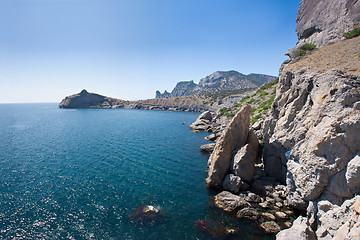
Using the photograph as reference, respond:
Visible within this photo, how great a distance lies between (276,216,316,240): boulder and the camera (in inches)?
642

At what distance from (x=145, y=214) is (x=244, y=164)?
1697 cm

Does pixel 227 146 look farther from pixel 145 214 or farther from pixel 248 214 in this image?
pixel 145 214

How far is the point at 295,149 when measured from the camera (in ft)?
73.0

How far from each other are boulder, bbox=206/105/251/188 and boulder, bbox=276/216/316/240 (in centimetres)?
1227

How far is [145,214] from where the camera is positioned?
74.1 feet

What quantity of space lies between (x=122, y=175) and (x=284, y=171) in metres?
27.9

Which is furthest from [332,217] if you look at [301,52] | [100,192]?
[301,52]

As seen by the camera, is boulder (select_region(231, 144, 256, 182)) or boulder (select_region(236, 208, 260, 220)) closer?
boulder (select_region(236, 208, 260, 220))

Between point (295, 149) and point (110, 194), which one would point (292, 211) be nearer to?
point (295, 149)

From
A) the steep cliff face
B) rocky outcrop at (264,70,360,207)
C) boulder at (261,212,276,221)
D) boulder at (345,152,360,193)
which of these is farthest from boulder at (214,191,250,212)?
boulder at (345,152,360,193)

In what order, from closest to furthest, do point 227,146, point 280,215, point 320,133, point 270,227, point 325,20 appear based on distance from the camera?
1. point 320,133
2. point 270,227
3. point 280,215
4. point 227,146
5. point 325,20

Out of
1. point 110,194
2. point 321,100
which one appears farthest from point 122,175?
point 321,100

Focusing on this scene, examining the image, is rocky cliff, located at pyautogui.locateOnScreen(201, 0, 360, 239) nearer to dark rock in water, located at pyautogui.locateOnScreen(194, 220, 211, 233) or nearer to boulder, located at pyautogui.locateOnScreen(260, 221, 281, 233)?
boulder, located at pyautogui.locateOnScreen(260, 221, 281, 233)

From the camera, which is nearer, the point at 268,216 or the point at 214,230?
the point at 214,230
